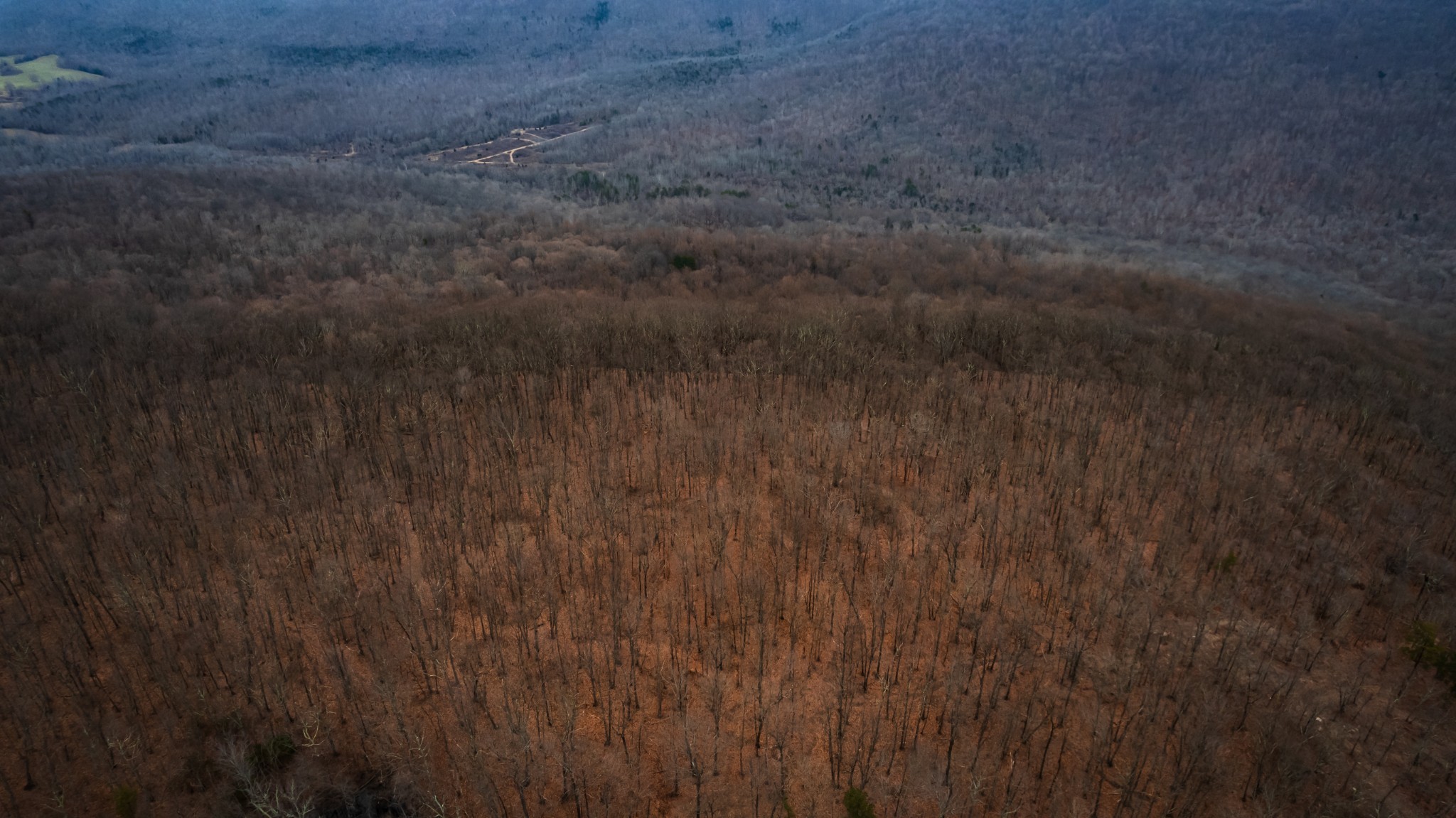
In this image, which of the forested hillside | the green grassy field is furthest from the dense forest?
the green grassy field

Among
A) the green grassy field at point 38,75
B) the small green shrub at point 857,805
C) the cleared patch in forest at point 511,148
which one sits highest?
the green grassy field at point 38,75

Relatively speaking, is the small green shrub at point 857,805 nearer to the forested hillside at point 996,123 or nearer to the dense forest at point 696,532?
the dense forest at point 696,532

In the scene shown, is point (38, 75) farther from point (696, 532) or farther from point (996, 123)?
point (696, 532)

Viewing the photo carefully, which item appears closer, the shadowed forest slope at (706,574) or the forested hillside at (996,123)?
the shadowed forest slope at (706,574)

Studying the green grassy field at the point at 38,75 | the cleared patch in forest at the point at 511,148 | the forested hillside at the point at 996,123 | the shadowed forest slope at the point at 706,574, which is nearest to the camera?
the shadowed forest slope at the point at 706,574

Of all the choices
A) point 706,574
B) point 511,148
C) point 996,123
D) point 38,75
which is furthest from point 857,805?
point 38,75

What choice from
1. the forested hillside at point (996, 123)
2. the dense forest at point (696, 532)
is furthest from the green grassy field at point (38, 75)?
the dense forest at point (696, 532)

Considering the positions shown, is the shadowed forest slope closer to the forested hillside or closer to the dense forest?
the dense forest
